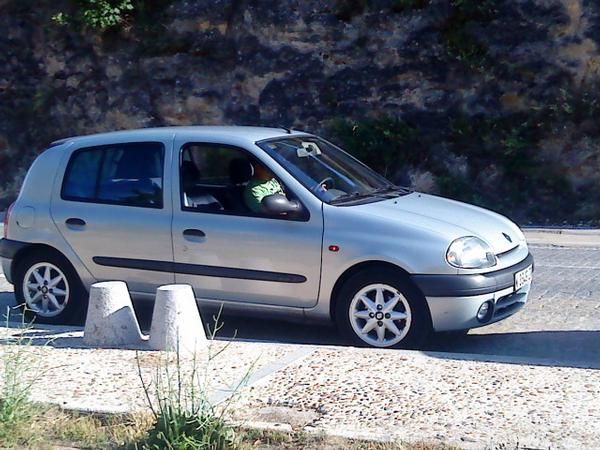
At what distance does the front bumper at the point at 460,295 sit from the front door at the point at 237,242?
34.7 inches

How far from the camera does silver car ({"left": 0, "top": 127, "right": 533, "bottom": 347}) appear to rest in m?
7.76

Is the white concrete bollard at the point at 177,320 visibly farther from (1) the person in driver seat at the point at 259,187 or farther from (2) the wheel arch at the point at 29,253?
(2) the wheel arch at the point at 29,253

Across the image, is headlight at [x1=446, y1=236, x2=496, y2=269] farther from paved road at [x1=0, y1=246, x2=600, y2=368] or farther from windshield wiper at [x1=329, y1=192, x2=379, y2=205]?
windshield wiper at [x1=329, y1=192, x2=379, y2=205]

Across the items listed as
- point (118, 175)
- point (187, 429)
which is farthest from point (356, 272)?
point (187, 429)

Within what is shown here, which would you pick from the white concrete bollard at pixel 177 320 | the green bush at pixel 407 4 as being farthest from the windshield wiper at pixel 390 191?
the green bush at pixel 407 4

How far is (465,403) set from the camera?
606cm

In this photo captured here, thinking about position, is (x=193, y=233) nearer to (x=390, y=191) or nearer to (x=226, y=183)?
(x=226, y=183)

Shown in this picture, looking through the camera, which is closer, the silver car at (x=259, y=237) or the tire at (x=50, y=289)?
the silver car at (x=259, y=237)

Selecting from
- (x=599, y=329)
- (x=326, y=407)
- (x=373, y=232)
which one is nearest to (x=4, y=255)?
(x=373, y=232)

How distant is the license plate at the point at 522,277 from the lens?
26.5ft

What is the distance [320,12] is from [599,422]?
1575 cm

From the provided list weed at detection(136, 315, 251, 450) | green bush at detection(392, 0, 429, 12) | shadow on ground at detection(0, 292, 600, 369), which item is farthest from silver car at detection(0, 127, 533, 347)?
green bush at detection(392, 0, 429, 12)

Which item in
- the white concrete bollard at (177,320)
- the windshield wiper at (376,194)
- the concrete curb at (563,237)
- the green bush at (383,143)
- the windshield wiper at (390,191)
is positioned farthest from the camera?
the green bush at (383,143)

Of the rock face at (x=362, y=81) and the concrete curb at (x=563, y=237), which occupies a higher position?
the rock face at (x=362, y=81)
